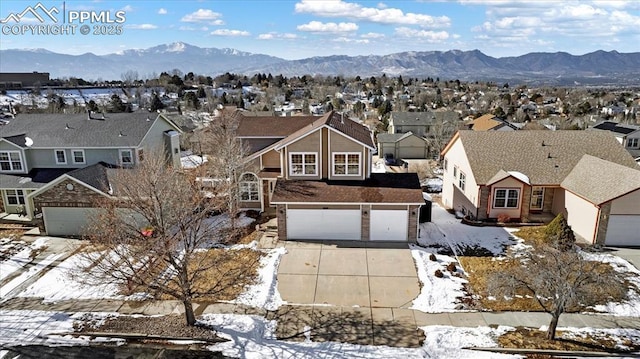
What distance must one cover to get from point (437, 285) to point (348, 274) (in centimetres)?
427

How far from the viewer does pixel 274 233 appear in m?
25.5

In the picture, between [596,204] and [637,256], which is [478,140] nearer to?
[596,204]

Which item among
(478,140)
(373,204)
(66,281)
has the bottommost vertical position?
(66,281)

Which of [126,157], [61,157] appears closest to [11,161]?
[61,157]

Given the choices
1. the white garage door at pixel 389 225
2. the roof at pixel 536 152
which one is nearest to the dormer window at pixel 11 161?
the white garage door at pixel 389 225

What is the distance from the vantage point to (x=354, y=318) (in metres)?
16.3

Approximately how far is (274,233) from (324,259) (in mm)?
4928

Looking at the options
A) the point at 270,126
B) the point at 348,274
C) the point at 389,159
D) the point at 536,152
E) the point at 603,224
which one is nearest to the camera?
the point at 348,274

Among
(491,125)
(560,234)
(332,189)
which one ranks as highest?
(491,125)

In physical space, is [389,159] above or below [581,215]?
below

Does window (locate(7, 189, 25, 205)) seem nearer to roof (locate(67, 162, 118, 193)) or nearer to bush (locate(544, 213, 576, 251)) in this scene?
roof (locate(67, 162, 118, 193))

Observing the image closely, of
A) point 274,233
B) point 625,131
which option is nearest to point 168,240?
point 274,233

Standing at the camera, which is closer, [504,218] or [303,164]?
[303,164]

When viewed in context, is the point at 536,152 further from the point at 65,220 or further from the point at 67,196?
the point at 65,220
